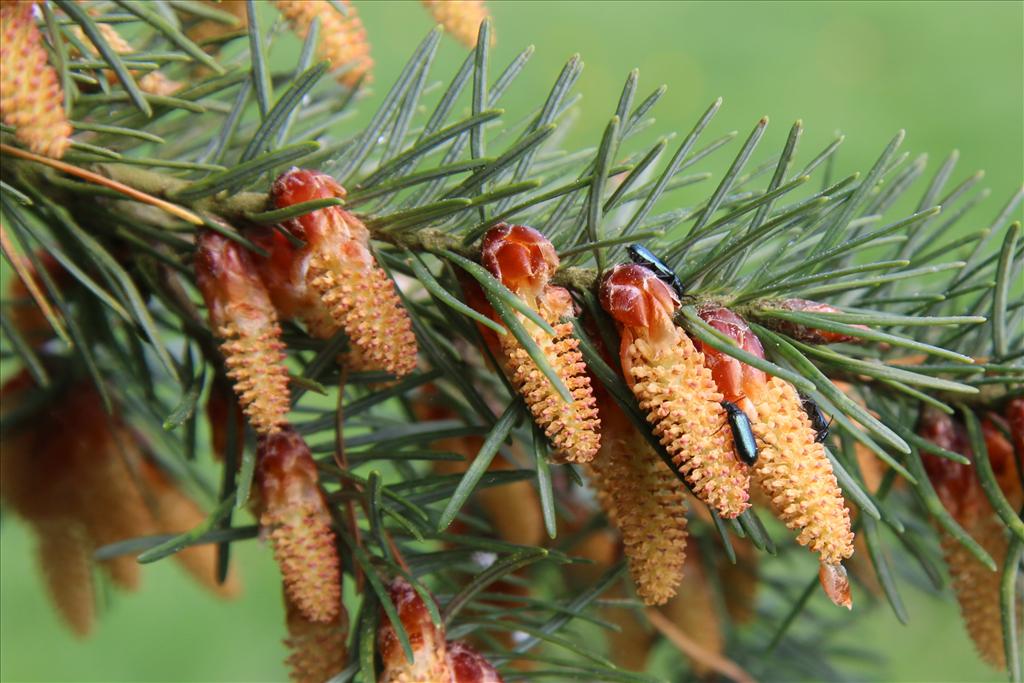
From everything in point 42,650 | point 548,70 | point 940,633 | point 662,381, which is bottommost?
point 940,633

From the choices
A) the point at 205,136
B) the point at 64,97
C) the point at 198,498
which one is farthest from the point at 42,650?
the point at 64,97

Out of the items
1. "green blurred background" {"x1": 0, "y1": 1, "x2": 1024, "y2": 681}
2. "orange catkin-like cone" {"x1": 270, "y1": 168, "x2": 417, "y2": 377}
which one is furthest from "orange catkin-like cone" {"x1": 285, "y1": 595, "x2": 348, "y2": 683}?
"green blurred background" {"x1": 0, "y1": 1, "x2": 1024, "y2": 681}

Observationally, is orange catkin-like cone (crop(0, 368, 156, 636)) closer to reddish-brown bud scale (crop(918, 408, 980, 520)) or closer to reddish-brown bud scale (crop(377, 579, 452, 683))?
reddish-brown bud scale (crop(377, 579, 452, 683))

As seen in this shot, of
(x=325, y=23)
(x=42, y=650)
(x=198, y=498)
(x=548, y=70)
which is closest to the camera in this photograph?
(x=325, y=23)

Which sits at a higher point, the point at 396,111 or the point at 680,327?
the point at 396,111

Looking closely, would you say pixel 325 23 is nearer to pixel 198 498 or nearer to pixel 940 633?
pixel 198 498

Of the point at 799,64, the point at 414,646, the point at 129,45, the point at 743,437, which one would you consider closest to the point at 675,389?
the point at 743,437
